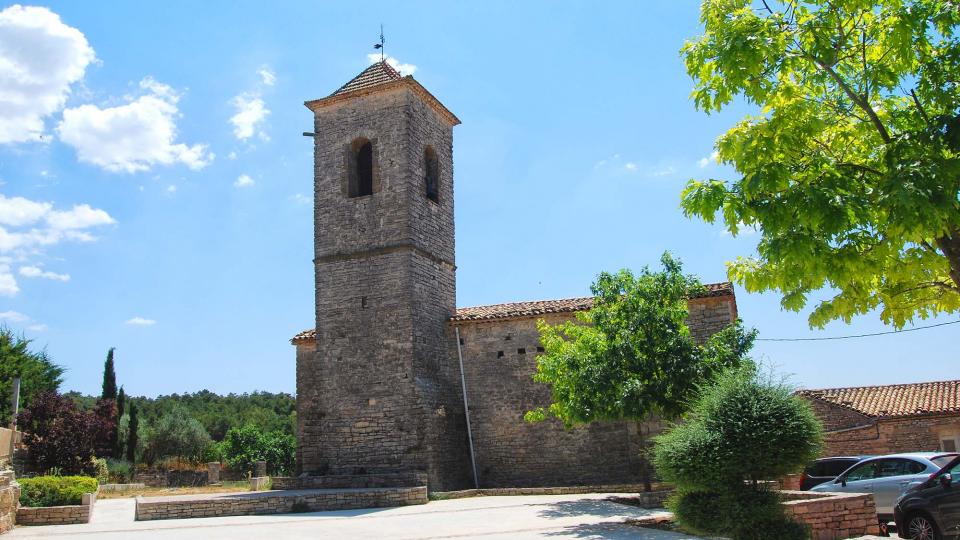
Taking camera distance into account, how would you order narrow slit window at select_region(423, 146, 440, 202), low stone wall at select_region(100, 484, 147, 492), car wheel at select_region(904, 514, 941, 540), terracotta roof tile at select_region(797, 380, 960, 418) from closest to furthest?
car wheel at select_region(904, 514, 941, 540)
terracotta roof tile at select_region(797, 380, 960, 418)
narrow slit window at select_region(423, 146, 440, 202)
low stone wall at select_region(100, 484, 147, 492)

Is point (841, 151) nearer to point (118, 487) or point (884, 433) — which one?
point (884, 433)

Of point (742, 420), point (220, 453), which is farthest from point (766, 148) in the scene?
point (220, 453)

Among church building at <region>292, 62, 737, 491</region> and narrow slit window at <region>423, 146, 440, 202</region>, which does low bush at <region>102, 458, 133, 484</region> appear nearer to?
church building at <region>292, 62, 737, 491</region>

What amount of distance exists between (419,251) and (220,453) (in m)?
28.9

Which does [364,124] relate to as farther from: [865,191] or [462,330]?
[865,191]

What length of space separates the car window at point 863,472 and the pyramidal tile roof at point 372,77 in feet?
49.2

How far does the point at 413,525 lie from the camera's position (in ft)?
41.2

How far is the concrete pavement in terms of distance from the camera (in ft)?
36.9

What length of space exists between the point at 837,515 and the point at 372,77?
55.0 feet

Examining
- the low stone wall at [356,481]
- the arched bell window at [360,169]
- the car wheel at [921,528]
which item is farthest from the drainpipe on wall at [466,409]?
the car wheel at [921,528]

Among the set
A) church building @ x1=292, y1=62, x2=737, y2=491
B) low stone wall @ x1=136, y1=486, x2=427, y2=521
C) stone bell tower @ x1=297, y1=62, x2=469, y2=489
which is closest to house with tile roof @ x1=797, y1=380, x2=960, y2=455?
church building @ x1=292, y1=62, x2=737, y2=491

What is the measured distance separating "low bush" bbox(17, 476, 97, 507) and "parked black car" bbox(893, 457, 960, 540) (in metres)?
14.6

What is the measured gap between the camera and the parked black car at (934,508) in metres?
9.20

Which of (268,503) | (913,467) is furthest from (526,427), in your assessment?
(913,467)
